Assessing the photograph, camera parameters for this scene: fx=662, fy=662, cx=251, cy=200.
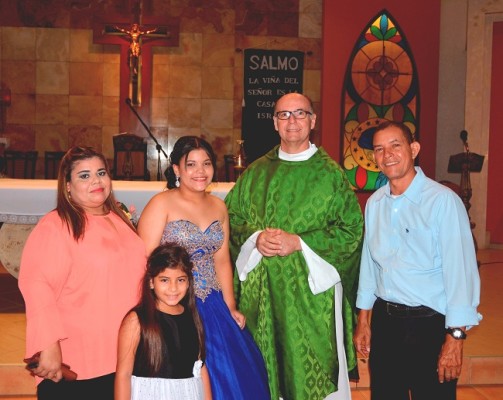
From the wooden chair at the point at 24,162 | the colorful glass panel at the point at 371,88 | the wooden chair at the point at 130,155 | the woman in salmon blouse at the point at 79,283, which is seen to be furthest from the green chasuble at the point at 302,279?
the wooden chair at the point at 24,162

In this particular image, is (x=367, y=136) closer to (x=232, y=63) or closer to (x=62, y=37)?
(x=232, y=63)

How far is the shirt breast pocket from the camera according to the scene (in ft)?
8.13

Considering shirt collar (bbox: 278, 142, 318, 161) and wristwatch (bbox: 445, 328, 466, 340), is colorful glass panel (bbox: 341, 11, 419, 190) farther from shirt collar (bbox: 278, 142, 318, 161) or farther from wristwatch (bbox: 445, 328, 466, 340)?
wristwatch (bbox: 445, 328, 466, 340)

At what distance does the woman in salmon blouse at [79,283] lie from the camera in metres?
2.23

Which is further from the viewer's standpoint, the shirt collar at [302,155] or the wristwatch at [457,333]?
the shirt collar at [302,155]

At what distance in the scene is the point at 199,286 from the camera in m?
2.84

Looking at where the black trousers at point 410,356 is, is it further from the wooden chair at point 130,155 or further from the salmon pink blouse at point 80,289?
the wooden chair at point 130,155

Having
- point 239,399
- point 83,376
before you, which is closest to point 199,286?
point 239,399

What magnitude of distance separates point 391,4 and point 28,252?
8.66 m

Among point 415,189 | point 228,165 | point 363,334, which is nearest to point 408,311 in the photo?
point 363,334

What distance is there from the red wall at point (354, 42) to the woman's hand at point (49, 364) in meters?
7.97

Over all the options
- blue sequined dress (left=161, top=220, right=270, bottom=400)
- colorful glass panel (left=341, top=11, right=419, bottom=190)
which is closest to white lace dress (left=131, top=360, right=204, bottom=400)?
blue sequined dress (left=161, top=220, right=270, bottom=400)

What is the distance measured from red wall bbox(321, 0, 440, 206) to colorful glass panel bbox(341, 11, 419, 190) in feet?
0.35

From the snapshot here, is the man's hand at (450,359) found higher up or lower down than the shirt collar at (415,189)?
lower down
